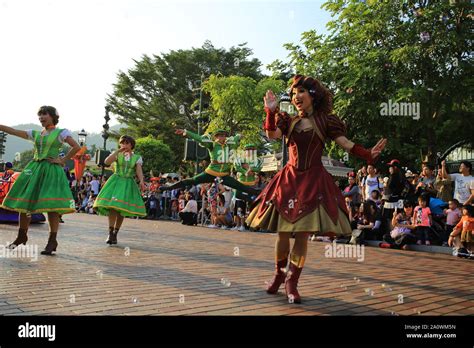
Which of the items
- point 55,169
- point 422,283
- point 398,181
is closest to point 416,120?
point 398,181

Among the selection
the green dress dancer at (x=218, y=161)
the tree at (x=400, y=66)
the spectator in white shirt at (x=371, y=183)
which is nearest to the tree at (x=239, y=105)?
the tree at (x=400, y=66)

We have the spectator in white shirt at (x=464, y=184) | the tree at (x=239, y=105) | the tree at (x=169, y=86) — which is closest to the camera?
the spectator in white shirt at (x=464, y=184)

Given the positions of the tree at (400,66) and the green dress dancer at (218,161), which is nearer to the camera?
the green dress dancer at (218,161)

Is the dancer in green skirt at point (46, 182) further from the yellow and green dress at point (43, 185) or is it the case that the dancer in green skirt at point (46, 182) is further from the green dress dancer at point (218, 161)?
the green dress dancer at point (218, 161)

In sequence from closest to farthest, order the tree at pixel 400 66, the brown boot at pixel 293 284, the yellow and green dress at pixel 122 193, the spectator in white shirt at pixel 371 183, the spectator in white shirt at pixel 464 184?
the brown boot at pixel 293 284
the yellow and green dress at pixel 122 193
the spectator in white shirt at pixel 464 184
the spectator in white shirt at pixel 371 183
the tree at pixel 400 66

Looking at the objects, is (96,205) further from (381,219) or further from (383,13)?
(383,13)

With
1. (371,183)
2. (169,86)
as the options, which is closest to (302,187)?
(371,183)

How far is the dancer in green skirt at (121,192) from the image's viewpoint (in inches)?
325

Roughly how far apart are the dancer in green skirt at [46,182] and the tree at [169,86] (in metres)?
38.6

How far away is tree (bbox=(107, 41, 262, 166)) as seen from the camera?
45.9 metres

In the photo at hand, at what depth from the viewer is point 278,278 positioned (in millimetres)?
4406

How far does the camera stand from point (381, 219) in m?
11.5

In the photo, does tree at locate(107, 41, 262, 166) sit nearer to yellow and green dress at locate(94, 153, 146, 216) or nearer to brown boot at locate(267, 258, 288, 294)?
yellow and green dress at locate(94, 153, 146, 216)

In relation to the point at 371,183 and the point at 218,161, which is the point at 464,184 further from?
the point at 218,161
